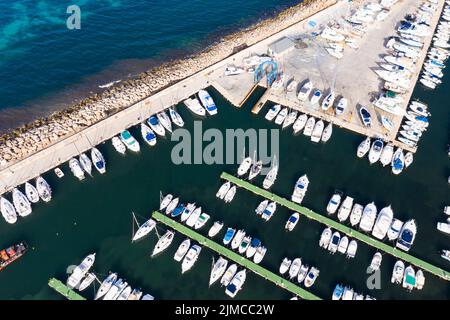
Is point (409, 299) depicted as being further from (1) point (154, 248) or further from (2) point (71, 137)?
(2) point (71, 137)

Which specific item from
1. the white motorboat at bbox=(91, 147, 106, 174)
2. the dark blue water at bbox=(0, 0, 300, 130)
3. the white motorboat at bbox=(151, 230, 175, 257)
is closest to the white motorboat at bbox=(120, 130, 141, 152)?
the white motorboat at bbox=(91, 147, 106, 174)

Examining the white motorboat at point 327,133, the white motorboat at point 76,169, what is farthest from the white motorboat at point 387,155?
the white motorboat at point 76,169

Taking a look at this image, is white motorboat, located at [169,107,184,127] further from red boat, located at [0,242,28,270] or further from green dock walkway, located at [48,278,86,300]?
green dock walkway, located at [48,278,86,300]

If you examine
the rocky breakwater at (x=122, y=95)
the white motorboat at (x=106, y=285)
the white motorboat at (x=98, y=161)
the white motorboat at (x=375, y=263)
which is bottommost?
the white motorboat at (x=375, y=263)

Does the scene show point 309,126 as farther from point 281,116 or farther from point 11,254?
point 11,254

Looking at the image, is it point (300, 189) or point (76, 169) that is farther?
point (76, 169)

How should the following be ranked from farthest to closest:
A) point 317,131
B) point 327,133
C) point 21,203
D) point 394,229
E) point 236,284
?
point 317,131
point 327,133
point 21,203
point 394,229
point 236,284

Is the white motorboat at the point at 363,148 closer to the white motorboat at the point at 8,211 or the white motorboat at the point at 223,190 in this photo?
the white motorboat at the point at 223,190

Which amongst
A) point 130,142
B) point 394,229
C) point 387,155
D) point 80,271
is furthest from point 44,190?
point 387,155
